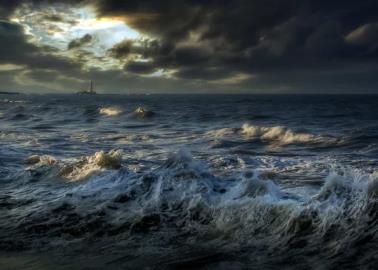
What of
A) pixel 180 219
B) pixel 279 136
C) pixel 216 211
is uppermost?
pixel 216 211

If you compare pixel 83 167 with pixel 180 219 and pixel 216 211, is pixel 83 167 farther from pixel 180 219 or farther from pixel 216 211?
pixel 216 211

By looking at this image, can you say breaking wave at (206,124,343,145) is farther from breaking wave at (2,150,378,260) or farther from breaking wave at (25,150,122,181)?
breaking wave at (2,150,378,260)

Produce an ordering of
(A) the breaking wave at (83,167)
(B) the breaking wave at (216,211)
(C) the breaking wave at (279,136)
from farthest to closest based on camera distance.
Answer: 1. (C) the breaking wave at (279,136)
2. (A) the breaking wave at (83,167)
3. (B) the breaking wave at (216,211)

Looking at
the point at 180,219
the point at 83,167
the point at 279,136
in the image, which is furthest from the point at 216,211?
the point at 279,136

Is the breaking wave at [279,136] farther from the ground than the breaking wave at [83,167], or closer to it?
closer to it

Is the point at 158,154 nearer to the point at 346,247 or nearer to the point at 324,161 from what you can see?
the point at 324,161

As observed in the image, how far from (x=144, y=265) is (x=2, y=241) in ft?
7.55

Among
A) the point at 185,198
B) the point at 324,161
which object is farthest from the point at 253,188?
the point at 324,161

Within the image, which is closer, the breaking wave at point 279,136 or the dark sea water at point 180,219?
the dark sea water at point 180,219

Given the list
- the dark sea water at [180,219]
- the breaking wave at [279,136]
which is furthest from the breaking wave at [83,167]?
the breaking wave at [279,136]

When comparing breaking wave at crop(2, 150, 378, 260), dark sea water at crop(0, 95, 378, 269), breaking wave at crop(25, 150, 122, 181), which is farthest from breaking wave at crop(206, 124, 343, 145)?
breaking wave at crop(2, 150, 378, 260)

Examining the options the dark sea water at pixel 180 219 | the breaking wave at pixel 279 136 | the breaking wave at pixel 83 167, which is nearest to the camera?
the dark sea water at pixel 180 219

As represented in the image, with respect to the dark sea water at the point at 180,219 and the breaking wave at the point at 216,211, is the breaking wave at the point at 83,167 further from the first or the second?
the breaking wave at the point at 216,211

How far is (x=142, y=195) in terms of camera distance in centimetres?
852
